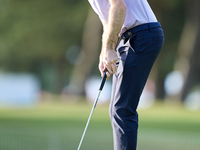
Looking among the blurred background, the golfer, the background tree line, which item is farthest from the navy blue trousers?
the background tree line

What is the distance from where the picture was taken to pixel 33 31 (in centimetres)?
3534

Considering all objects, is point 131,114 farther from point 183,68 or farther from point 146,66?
point 183,68

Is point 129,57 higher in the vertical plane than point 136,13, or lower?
lower

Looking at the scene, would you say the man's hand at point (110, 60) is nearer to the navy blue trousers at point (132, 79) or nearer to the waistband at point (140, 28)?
the navy blue trousers at point (132, 79)

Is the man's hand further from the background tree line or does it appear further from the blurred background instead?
the background tree line

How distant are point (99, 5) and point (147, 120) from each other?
15.2 m

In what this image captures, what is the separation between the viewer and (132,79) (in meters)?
4.11

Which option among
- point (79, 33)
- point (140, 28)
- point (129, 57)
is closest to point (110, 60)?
point (129, 57)

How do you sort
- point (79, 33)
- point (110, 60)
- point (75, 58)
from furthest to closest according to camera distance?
point (75, 58), point (79, 33), point (110, 60)

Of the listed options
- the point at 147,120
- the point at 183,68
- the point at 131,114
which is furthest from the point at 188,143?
the point at 183,68

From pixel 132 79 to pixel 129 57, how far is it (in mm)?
178

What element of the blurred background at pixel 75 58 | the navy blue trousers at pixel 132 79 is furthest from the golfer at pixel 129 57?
the blurred background at pixel 75 58

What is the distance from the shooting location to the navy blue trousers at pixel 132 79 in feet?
13.5

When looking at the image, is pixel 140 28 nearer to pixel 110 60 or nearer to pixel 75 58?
pixel 110 60
